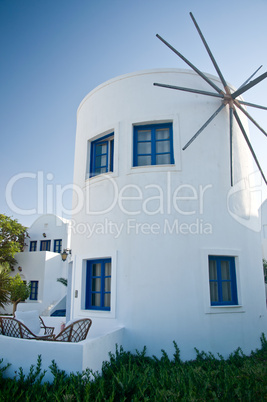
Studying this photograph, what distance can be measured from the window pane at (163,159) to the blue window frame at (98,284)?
9.46ft

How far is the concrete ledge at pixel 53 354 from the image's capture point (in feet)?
16.8

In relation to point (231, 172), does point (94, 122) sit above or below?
Answer: above

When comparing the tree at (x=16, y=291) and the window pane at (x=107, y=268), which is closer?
the window pane at (x=107, y=268)

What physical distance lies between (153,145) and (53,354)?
5.46m

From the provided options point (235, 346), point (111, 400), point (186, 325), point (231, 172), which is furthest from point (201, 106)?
point (111, 400)

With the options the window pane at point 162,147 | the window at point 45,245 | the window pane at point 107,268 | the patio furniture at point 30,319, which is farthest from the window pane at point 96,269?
the window at point 45,245

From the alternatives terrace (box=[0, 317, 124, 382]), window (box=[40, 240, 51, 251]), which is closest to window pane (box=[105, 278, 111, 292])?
terrace (box=[0, 317, 124, 382])

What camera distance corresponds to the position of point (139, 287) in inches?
282

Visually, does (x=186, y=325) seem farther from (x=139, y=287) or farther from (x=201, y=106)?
(x=201, y=106)

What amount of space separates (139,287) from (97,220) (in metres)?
2.13

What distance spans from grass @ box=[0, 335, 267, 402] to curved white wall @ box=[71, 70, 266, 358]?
4.25 feet

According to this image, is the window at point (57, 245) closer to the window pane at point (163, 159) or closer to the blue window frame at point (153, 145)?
the blue window frame at point (153, 145)

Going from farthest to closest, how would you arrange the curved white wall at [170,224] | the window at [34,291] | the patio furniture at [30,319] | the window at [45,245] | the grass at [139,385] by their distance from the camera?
the window at [45,245] → the window at [34,291] → the patio furniture at [30,319] → the curved white wall at [170,224] → the grass at [139,385]

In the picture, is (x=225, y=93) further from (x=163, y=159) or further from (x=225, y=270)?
(x=225, y=270)
